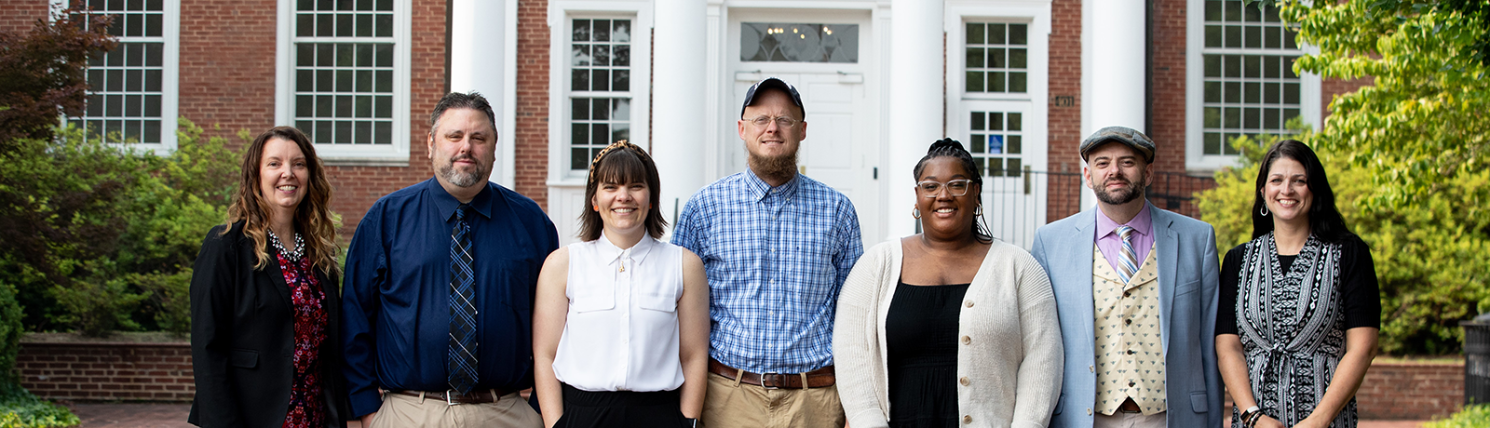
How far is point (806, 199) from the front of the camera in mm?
3596

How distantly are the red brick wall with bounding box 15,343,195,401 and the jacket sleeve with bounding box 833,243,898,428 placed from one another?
7080mm

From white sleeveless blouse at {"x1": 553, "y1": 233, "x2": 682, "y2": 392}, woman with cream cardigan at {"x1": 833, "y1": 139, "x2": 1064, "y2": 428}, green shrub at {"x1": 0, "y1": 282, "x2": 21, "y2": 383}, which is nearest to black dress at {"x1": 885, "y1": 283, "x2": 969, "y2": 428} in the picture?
woman with cream cardigan at {"x1": 833, "y1": 139, "x2": 1064, "y2": 428}

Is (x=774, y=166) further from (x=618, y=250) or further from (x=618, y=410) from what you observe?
(x=618, y=410)

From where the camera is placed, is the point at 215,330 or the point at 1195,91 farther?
the point at 1195,91

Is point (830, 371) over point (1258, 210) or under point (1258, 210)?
under

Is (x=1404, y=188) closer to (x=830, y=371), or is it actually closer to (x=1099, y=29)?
(x=1099, y=29)

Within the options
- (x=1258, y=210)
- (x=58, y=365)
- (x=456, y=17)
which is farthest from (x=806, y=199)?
(x=58, y=365)

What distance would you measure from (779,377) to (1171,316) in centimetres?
130

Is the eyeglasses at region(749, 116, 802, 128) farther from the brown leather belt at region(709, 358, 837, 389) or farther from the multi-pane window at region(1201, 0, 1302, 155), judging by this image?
the multi-pane window at region(1201, 0, 1302, 155)

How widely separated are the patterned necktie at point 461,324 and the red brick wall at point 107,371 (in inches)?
246

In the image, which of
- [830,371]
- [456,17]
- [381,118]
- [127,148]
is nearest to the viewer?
[830,371]

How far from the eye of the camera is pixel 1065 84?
457 inches

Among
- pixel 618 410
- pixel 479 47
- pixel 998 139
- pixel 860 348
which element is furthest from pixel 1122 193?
pixel 998 139

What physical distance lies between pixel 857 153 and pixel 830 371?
7963 mm
